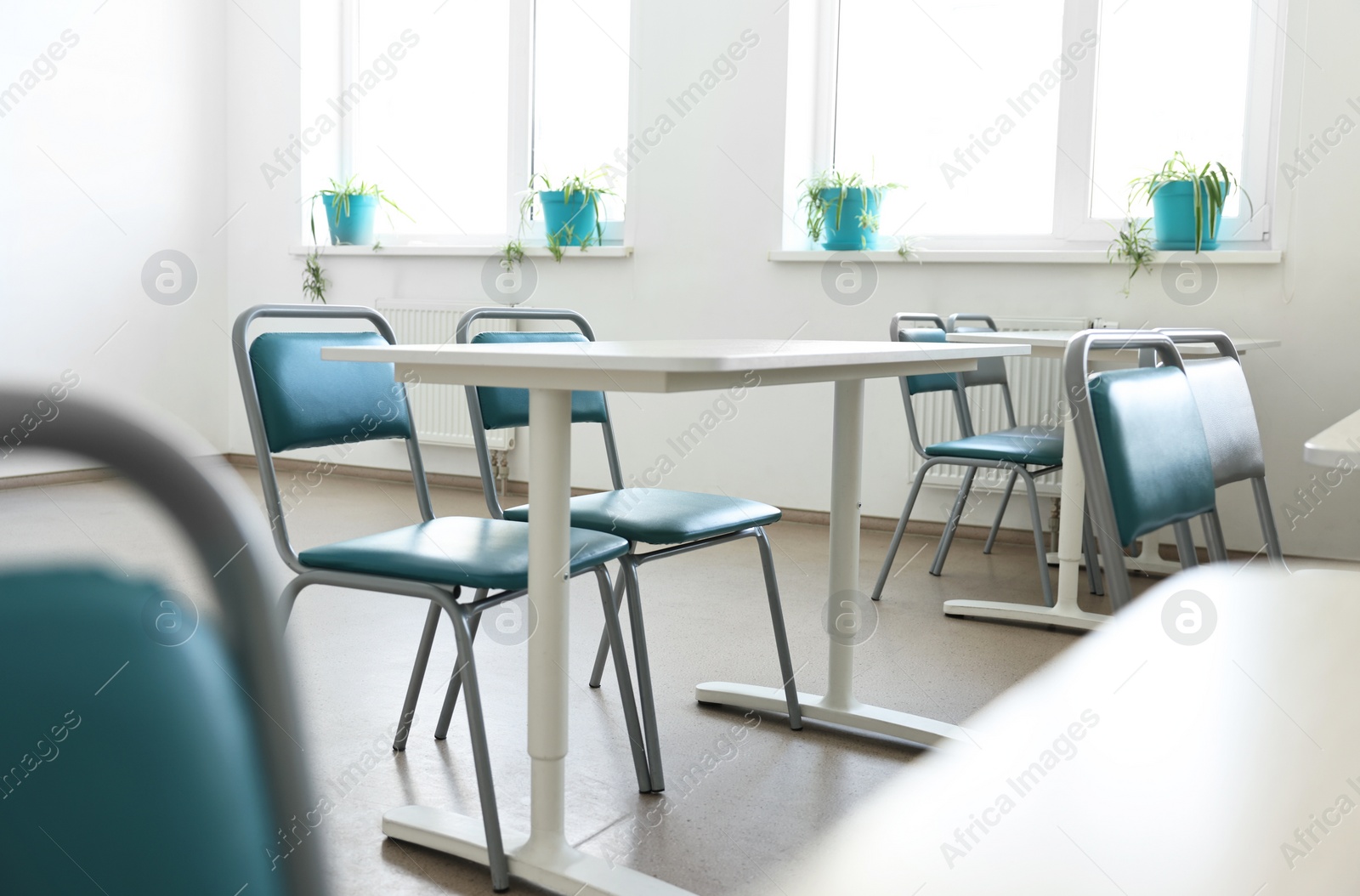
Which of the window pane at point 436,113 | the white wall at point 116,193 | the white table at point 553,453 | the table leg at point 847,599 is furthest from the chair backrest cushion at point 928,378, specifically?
the white wall at point 116,193

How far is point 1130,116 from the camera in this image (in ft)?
12.3

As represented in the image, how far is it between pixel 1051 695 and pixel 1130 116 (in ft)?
10.9

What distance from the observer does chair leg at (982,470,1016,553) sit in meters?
3.40

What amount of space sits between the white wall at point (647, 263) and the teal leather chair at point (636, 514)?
209 cm

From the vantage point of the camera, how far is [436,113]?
4.98 meters

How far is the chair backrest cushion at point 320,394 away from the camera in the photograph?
1589mm

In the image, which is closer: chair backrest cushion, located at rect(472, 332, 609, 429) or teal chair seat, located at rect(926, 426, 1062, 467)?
chair backrest cushion, located at rect(472, 332, 609, 429)

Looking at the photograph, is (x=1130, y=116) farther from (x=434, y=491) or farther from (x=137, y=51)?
(x=137, y=51)

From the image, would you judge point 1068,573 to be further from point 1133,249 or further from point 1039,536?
point 1133,249

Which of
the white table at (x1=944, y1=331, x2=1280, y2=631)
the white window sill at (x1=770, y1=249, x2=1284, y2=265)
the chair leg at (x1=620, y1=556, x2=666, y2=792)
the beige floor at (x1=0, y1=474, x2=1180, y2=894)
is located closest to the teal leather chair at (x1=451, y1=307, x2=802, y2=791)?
the chair leg at (x1=620, y1=556, x2=666, y2=792)

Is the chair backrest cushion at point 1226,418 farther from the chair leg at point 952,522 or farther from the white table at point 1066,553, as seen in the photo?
the chair leg at point 952,522

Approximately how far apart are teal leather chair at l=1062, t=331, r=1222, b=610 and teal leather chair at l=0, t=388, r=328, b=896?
73cm

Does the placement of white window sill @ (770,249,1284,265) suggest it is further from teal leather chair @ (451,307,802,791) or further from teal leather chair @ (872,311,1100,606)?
teal leather chair @ (451,307,802,791)

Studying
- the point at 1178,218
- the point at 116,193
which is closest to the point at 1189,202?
the point at 1178,218
